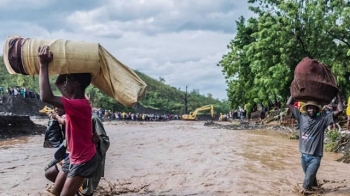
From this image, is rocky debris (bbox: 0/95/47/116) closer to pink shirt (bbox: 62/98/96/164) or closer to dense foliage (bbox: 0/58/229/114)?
dense foliage (bbox: 0/58/229/114)

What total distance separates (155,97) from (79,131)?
80.2 meters

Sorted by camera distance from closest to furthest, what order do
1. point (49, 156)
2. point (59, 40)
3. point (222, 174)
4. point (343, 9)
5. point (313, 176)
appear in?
point (59, 40) < point (313, 176) < point (222, 174) < point (49, 156) < point (343, 9)

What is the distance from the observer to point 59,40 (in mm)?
3846

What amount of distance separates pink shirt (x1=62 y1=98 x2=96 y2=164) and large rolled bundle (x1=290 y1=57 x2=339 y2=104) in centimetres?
328

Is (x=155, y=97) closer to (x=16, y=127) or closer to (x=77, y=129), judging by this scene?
(x=16, y=127)

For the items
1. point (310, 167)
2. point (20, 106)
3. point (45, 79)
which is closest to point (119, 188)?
point (310, 167)

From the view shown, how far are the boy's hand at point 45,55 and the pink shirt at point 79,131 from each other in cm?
37

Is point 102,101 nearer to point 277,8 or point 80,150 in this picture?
point 277,8

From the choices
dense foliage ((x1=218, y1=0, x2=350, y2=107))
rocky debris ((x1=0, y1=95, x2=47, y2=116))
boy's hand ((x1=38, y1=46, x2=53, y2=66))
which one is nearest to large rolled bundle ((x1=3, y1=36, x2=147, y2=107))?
boy's hand ((x1=38, y1=46, x2=53, y2=66))

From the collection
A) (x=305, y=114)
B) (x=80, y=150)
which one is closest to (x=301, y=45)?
(x=305, y=114)

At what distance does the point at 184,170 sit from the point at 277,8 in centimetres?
1922

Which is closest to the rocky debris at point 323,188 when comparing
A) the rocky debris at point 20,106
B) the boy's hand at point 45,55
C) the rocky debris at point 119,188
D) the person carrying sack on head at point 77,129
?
the rocky debris at point 119,188

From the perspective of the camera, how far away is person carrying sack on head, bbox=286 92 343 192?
587 cm

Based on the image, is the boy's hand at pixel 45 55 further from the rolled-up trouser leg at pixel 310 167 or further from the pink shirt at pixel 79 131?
the rolled-up trouser leg at pixel 310 167
